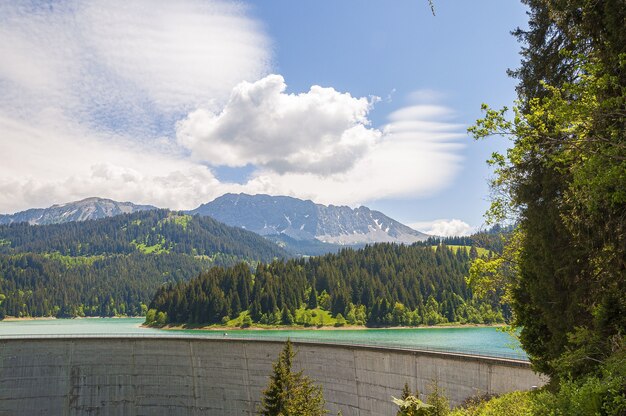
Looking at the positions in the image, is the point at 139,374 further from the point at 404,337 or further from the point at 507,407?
the point at 404,337

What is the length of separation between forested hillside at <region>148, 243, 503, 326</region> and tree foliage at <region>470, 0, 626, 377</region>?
342 feet

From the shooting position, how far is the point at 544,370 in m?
20.2

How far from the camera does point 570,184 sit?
553 inches

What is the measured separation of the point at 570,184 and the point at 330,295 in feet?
431

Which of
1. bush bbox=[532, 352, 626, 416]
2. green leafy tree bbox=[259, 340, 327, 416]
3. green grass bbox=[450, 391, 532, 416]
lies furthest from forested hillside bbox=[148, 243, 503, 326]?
bush bbox=[532, 352, 626, 416]

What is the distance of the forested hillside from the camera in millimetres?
126875

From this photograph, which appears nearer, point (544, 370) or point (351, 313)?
point (544, 370)

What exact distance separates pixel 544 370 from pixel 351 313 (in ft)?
378

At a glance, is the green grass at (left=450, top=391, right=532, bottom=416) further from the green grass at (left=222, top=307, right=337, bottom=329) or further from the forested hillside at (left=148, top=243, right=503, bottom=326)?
the green grass at (left=222, top=307, right=337, bottom=329)

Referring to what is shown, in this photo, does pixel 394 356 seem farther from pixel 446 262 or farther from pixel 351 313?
pixel 446 262

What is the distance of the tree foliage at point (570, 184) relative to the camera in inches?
480

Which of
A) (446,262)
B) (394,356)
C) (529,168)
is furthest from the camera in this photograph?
(446,262)

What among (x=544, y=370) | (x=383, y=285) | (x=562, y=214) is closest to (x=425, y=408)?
(x=544, y=370)

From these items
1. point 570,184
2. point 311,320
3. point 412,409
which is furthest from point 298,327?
point 570,184
